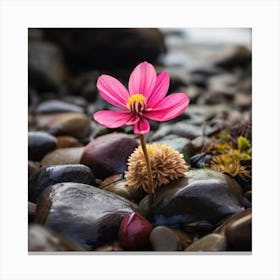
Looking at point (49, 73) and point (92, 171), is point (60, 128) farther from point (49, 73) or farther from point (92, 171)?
point (49, 73)

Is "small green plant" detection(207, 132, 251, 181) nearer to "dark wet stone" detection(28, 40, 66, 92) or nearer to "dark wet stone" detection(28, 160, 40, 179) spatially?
"dark wet stone" detection(28, 160, 40, 179)

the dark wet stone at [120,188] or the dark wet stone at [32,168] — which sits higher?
the dark wet stone at [32,168]

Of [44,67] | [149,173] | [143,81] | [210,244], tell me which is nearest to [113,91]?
[143,81]

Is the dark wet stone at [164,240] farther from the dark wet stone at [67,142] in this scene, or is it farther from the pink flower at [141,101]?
the dark wet stone at [67,142]

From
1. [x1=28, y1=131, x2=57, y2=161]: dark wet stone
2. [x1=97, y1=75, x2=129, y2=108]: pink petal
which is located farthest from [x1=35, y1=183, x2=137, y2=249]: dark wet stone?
[x1=28, y1=131, x2=57, y2=161]: dark wet stone

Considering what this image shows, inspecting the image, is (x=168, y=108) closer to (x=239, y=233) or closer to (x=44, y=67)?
(x=239, y=233)

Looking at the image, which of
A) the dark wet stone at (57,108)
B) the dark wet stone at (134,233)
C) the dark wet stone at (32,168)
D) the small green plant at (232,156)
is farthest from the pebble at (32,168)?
the dark wet stone at (57,108)
